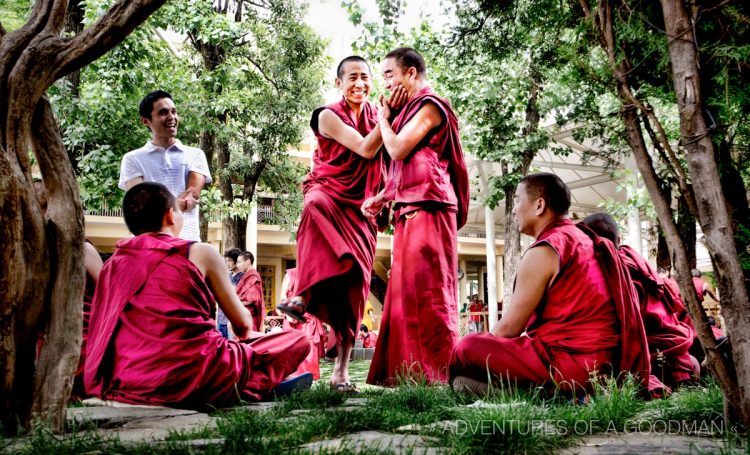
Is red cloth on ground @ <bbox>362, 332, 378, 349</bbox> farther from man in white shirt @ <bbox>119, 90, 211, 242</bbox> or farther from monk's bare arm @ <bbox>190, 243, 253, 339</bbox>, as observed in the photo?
monk's bare arm @ <bbox>190, 243, 253, 339</bbox>

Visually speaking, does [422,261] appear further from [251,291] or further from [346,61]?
[251,291]

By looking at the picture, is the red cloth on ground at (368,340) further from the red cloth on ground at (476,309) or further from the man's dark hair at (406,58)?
the man's dark hair at (406,58)

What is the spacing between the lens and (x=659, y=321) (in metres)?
4.04

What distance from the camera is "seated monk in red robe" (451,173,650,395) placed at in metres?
3.03

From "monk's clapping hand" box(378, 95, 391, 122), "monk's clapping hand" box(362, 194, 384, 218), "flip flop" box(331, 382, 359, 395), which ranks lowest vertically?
"flip flop" box(331, 382, 359, 395)

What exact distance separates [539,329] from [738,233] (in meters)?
1.03

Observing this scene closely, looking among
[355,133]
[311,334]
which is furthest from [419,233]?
[311,334]

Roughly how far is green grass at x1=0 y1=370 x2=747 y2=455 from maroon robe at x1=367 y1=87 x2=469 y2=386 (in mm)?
1049

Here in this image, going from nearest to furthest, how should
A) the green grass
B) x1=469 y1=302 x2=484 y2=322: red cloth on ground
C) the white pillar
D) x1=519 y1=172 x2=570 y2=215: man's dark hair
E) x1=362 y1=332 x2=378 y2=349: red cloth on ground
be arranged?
the green grass, x1=519 y1=172 x2=570 y2=215: man's dark hair, x1=362 y1=332 x2=378 y2=349: red cloth on ground, the white pillar, x1=469 y1=302 x2=484 y2=322: red cloth on ground

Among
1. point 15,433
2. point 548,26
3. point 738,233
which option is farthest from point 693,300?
point 15,433

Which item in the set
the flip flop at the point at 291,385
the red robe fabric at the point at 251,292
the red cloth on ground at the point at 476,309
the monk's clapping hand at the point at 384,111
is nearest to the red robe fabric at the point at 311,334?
the red robe fabric at the point at 251,292

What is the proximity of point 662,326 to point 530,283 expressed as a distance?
1518 mm

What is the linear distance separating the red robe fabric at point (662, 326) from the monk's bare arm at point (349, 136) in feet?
5.93

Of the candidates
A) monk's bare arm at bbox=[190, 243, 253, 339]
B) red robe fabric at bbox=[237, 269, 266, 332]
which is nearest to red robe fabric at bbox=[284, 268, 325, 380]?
red robe fabric at bbox=[237, 269, 266, 332]
